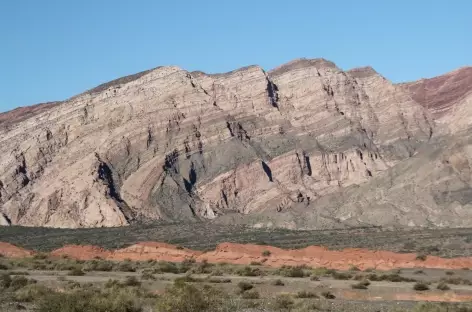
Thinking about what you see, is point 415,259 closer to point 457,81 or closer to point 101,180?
point 101,180

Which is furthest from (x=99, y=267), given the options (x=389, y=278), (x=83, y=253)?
(x=389, y=278)

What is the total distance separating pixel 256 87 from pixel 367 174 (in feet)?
82.8

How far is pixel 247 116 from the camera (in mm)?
119062

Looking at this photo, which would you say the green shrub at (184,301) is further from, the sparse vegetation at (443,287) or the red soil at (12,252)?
the red soil at (12,252)

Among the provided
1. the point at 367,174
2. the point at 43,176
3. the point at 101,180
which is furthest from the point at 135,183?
the point at 367,174

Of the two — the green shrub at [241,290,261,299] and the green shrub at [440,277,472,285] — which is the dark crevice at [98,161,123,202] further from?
the green shrub at [241,290,261,299]

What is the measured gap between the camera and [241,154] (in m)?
109

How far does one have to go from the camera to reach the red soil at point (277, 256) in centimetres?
4888

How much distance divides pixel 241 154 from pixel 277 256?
56063 millimetres

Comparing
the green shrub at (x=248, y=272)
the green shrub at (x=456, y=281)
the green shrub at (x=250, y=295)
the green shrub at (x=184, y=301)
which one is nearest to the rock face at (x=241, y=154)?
the green shrub at (x=248, y=272)

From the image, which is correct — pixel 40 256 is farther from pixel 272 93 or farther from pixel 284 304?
pixel 272 93

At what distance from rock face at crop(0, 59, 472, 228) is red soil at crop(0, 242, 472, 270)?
34.2 meters

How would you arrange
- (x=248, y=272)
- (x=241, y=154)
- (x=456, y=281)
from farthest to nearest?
(x=241, y=154) < (x=248, y=272) < (x=456, y=281)

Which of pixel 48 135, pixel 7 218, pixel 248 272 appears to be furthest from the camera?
pixel 48 135
